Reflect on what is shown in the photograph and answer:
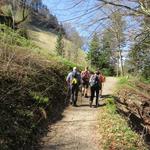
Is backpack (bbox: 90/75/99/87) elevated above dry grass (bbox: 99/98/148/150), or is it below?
above

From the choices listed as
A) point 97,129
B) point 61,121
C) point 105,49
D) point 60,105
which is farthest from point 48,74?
point 105,49

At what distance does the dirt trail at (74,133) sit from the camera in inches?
596

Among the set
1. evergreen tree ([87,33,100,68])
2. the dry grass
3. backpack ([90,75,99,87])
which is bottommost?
the dry grass

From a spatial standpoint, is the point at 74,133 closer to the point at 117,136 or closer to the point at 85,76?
the point at 117,136

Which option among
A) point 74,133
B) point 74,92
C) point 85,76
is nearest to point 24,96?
point 74,133

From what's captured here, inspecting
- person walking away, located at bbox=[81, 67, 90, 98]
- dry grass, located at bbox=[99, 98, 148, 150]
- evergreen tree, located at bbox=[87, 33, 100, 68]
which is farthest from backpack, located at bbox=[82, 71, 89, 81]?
evergreen tree, located at bbox=[87, 33, 100, 68]

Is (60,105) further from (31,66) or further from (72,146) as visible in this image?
(72,146)

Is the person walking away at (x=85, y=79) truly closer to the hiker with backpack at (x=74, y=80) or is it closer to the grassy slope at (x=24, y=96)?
the grassy slope at (x=24, y=96)

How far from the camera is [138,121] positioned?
80.0 ft

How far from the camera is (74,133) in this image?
1662cm

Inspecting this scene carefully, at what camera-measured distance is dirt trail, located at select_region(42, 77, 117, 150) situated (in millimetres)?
15148

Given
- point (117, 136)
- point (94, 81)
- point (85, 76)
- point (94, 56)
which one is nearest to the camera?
point (117, 136)

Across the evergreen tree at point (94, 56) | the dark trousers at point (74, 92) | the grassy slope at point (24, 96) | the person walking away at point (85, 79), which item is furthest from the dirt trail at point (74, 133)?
the evergreen tree at point (94, 56)

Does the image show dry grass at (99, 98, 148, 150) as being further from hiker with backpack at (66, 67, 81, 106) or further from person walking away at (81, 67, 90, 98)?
person walking away at (81, 67, 90, 98)
